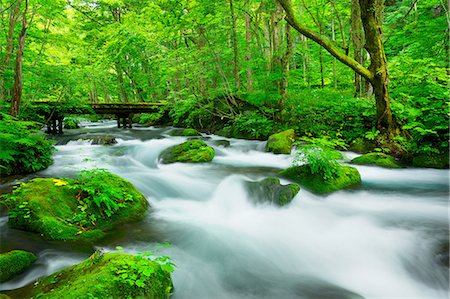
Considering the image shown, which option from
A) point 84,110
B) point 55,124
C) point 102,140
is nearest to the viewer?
point 102,140

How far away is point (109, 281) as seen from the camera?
90.4 inches

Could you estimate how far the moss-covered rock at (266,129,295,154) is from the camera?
923 centimetres

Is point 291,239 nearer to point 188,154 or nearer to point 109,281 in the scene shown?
point 109,281

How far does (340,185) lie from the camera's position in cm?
593

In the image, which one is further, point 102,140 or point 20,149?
point 102,140

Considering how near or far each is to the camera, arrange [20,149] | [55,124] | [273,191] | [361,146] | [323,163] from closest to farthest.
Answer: [273,191], [323,163], [20,149], [361,146], [55,124]

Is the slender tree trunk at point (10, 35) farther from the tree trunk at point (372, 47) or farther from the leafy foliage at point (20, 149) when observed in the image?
the tree trunk at point (372, 47)

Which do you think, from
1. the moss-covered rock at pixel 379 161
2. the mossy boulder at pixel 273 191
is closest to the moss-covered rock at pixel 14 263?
the mossy boulder at pixel 273 191

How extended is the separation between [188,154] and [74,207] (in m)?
4.55

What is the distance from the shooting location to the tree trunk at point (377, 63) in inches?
284

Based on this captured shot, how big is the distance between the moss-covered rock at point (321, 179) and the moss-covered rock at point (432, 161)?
2087 millimetres

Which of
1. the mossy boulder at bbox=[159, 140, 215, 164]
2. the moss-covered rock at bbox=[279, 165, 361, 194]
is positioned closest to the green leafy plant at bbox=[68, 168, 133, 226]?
the moss-covered rock at bbox=[279, 165, 361, 194]

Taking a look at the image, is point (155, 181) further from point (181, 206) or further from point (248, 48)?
point (248, 48)

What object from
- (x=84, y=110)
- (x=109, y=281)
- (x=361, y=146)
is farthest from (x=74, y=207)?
(x=84, y=110)
